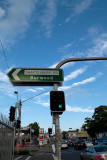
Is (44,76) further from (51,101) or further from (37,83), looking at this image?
(51,101)

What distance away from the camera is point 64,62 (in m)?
5.65

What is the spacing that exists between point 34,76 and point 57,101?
1068 mm

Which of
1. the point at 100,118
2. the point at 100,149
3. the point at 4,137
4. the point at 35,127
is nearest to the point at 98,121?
the point at 100,118

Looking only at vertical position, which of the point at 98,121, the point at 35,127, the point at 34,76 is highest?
the point at 34,76

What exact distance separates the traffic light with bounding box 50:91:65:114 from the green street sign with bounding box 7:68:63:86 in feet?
1.21

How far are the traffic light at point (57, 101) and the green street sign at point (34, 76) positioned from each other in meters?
0.37

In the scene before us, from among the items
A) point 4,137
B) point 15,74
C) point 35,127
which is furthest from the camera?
point 35,127

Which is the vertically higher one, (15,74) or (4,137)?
(15,74)

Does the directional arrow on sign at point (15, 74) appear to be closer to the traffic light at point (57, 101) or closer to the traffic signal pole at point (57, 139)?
the traffic light at point (57, 101)

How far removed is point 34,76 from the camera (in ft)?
16.7

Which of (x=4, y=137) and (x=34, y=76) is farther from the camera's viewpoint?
(x=4, y=137)

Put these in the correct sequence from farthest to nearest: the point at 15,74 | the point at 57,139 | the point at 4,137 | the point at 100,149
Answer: the point at 100,149 < the point at 4,137 < the point at 15,74 < the point at 57,139

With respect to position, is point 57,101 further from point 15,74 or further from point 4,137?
point 4,137

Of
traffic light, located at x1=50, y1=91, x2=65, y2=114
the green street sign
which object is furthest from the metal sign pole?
the green street sign
